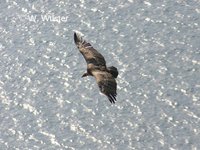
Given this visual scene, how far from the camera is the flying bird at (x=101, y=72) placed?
40.4m

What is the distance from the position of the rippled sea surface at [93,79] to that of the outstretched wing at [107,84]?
3633 cm

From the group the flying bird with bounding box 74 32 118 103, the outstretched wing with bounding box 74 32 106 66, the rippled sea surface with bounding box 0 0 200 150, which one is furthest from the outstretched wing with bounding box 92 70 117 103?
the rippled sea surface with bounding box 0 0 200 150

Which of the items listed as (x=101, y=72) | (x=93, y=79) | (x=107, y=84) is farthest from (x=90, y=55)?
(x=93, y=79)

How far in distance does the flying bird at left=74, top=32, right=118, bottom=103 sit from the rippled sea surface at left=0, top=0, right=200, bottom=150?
1239 inches

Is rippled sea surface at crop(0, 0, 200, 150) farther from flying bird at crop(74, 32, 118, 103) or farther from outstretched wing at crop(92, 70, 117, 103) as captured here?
outstretched wing at crop(92, 70, 117, 103)

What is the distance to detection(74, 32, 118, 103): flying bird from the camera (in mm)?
40375

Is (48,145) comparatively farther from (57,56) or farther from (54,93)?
(57,56)

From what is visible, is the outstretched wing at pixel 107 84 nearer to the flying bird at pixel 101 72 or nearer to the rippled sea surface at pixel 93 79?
the flying bird at pixel 101 72

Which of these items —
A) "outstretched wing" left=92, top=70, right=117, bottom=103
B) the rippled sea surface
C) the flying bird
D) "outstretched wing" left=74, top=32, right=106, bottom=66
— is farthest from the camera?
the rippled sea surface

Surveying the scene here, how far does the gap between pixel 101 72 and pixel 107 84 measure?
301cm

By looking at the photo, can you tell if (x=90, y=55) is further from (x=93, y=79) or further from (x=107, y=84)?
(x=93, y=79)

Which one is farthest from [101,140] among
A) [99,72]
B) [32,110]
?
[99,72]

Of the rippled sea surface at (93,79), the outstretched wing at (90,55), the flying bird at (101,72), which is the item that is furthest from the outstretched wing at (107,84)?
the rippled sea surface at (93,79)

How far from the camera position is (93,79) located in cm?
8950
